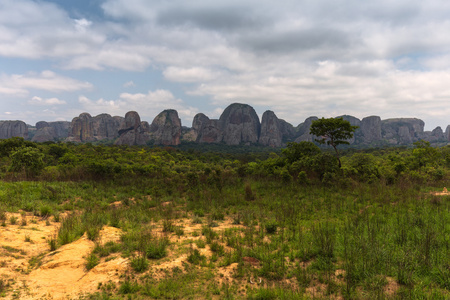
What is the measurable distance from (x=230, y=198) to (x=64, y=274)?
877 cm

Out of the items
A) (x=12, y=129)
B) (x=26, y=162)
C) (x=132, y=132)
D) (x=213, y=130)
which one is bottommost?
(x=26, y=162)

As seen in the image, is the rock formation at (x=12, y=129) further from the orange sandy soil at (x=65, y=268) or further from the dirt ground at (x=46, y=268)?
the orange sandy soil at (x=65, y=268)

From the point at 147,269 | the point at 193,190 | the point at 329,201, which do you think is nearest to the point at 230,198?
the point at 193,190

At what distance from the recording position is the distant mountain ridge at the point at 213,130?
120 metres

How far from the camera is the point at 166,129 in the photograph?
119562mm

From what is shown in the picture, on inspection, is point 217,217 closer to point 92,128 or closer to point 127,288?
point 127,288

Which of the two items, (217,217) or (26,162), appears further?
(26,162)

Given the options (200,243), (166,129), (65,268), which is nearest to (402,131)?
(166,129)

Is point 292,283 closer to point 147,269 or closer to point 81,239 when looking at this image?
point 147,269

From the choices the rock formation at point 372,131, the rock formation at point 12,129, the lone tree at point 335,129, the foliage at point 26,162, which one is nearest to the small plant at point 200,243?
the lone tree at point 335,129

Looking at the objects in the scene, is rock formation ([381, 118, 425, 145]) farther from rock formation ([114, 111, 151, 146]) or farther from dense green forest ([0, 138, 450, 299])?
dense green forest ([0, 138, 450, 299])

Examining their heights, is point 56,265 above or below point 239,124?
below

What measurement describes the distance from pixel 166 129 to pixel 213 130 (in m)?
31.6

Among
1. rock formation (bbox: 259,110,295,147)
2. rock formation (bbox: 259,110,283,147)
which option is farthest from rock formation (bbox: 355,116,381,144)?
rock formation (bbox: 259,110,283,147)
